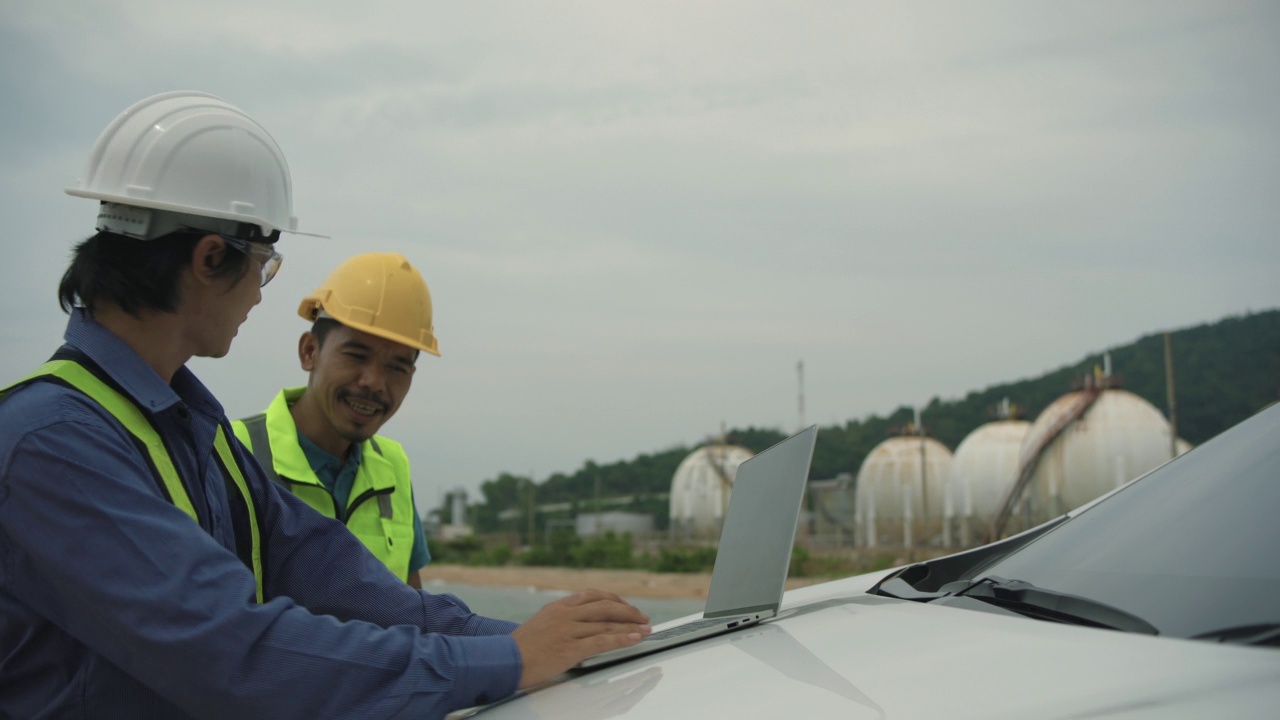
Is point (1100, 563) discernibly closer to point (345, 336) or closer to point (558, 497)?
point (345, 336)

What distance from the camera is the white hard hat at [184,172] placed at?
5.80 ft

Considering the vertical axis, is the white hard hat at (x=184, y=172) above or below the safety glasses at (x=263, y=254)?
above

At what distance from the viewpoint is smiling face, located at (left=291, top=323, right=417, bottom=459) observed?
3355 millimetres

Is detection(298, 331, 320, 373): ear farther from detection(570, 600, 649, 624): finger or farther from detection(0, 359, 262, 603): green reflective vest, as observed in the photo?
detection(570, 600, 649, 624): finger

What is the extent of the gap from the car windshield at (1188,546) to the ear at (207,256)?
4.66ft

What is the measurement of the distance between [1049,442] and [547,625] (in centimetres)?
3301

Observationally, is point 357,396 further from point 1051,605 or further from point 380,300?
point 1051,605

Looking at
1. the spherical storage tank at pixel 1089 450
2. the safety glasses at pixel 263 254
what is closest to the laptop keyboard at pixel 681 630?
the safety glasses at pixel 263 254

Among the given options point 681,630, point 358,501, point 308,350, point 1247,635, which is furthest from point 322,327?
point 1247,635

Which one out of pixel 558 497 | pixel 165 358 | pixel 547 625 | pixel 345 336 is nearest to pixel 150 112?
pixel 165 358

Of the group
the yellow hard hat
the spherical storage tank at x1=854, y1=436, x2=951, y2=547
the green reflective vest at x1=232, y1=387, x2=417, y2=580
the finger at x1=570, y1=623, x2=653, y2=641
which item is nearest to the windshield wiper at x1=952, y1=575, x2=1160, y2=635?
the finger at x1=570, y1=623, x2=653, y2=641

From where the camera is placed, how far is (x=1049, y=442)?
32.3m

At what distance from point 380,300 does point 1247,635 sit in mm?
2813

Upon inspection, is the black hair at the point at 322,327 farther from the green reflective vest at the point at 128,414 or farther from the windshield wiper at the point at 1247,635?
the windshield wiper at the point at 1247,635
